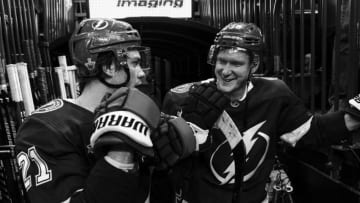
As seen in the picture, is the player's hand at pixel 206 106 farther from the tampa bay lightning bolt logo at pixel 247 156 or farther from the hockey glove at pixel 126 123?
the hockey glove at pixel 126 123

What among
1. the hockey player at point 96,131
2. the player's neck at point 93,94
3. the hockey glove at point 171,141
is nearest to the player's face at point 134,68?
the hockey player at point 96,131

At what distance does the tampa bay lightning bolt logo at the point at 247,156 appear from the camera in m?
2.22

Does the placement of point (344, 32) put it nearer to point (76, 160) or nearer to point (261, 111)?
point (261, 111)

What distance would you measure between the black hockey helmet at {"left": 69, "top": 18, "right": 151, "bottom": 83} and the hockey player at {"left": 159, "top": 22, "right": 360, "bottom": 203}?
62 cm

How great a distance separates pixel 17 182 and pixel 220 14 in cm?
460

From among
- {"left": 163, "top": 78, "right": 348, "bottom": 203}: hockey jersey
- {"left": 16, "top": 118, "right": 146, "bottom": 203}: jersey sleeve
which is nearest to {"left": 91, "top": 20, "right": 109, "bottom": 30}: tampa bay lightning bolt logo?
{"left": 16, "top": 118, "right": 146, "bottom": 203}: jersey sleeve

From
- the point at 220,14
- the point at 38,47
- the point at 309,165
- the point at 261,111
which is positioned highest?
the point at 220,14

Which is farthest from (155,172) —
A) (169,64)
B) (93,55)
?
(169,64)

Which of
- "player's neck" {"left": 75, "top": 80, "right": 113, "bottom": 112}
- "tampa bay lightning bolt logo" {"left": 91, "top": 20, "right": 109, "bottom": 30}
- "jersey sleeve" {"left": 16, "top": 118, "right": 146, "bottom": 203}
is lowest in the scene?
"jersey sleeve" {"left": 16, "top": 118, "right": 146, "bottom": 203}

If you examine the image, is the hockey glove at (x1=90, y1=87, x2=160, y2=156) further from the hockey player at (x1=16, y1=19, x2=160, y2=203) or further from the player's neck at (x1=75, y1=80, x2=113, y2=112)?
the player's neck at (x1=75, y1=80, x2=113, y2=112)

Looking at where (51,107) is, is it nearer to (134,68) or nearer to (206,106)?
(134,68)

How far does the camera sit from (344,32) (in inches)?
105

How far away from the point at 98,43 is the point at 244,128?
1.12 metres

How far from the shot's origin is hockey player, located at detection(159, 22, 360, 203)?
2119 millimetres
